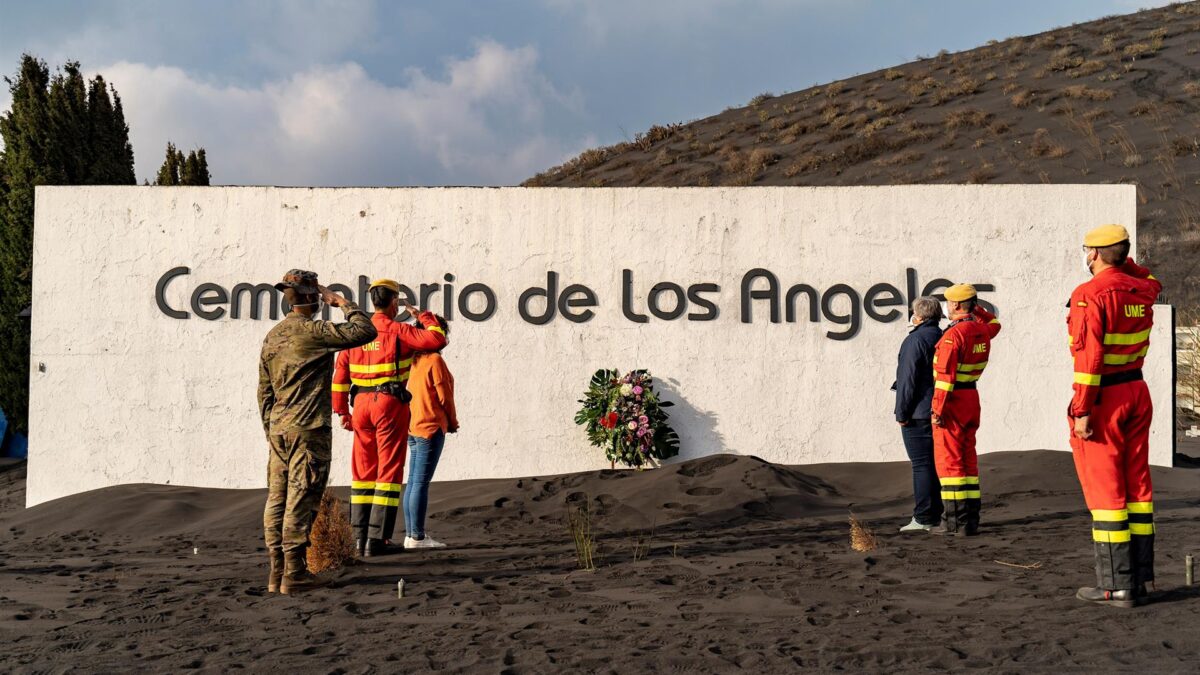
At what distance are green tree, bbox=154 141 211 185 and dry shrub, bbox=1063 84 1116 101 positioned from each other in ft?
102

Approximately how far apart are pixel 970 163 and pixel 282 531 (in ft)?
105

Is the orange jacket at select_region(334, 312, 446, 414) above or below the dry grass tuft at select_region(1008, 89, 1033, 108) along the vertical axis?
below

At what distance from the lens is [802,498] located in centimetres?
1053

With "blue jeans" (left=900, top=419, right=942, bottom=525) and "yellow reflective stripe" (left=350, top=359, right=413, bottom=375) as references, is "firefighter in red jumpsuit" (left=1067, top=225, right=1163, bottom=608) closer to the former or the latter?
"blue jeans" (left=900, top=419, right=942, bottom=525)

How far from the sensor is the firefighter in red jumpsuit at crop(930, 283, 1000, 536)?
26.9 ft

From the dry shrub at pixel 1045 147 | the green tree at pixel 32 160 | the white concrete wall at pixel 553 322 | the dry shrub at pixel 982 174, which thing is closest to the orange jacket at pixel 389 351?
the white concrete wall at pixel 553 322

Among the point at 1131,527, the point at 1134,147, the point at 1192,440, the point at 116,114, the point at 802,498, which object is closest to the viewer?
the point at 1131,527

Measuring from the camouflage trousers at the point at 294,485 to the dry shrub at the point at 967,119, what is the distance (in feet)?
118

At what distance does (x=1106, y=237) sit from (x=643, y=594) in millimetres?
3376

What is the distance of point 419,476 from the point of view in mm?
8203

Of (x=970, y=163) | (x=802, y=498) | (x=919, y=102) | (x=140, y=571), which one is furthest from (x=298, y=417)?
(x=919, y=102)

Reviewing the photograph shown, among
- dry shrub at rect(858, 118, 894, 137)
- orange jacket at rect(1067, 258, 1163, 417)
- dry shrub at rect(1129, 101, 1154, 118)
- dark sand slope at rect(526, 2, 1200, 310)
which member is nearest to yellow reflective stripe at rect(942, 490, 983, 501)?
orange jacket at rect(1067, 258, 1163, 417)

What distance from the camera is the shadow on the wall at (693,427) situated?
12094 mm

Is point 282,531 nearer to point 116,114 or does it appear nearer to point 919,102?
point 116,114
